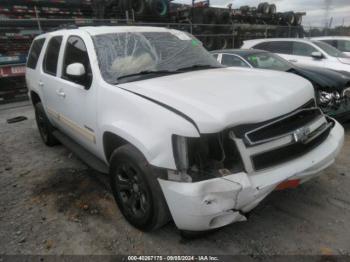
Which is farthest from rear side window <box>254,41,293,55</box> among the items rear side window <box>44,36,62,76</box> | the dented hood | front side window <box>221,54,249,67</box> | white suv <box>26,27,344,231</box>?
rear side window <box>44,36,62,76</box>

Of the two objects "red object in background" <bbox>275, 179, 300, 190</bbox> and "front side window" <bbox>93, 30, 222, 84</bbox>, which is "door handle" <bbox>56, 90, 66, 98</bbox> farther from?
"red object in background" <bbox>275, 179, 300, 190</bbox>

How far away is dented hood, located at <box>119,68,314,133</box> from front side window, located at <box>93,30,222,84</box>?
0.23m

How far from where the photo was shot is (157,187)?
229cm

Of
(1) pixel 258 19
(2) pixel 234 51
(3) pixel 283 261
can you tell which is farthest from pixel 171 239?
(1) pixel 258 19

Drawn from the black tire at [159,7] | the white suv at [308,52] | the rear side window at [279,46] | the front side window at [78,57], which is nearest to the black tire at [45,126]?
the front side window at [78,57]

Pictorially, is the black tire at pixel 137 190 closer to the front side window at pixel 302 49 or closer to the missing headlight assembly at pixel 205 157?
the missing headlight assembly at pixel 205 157

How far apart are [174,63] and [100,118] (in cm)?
104

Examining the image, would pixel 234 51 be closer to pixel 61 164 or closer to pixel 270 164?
pixel 61 164

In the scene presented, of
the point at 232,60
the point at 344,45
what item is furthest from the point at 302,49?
the point at 232,60

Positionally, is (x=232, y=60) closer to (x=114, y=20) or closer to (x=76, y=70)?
(x=76, y=70)

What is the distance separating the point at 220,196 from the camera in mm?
2066

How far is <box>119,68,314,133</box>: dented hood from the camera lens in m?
2.15

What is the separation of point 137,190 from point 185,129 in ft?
2.72

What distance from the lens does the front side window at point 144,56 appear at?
304 centimetres
